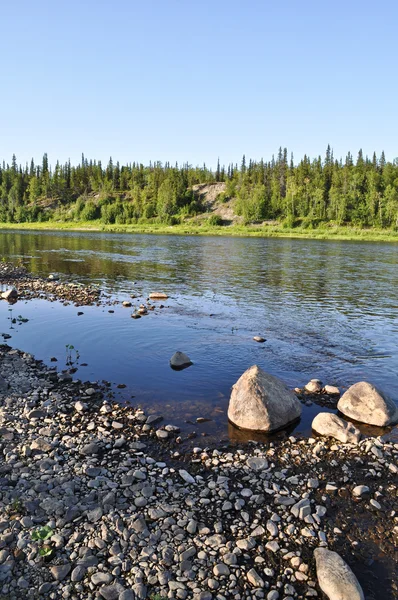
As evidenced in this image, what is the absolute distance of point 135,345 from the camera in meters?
19.2

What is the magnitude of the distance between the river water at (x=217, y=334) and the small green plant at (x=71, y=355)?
0.26 meters

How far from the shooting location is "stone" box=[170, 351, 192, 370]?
16.4 metres

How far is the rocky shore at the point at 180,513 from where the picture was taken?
6.61m

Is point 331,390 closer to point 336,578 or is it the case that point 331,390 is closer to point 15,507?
point 336,578

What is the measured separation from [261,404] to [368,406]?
3.31 metres

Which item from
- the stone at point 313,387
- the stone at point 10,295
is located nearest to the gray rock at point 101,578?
the stone at point 313,387

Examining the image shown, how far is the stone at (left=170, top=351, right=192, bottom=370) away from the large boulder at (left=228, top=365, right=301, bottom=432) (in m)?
4.12

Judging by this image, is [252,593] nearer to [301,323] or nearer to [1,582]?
[1,582]

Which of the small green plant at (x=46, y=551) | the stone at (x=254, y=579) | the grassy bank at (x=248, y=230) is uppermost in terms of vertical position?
the grassy bank at (x=248, y=230)

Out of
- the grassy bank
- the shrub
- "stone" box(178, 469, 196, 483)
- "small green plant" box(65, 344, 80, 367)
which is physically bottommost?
"stone" box(178, 469, 196, 483)

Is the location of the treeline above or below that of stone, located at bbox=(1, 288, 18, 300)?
above

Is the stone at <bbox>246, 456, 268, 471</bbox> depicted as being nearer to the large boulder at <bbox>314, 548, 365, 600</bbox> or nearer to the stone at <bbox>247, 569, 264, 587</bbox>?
the large boulder at <bbox>314, 548, 365, 600</bbox>

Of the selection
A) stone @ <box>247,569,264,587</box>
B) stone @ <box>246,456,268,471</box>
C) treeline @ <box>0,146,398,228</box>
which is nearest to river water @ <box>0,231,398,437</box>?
stone @ <box>246,456,268,471</box>

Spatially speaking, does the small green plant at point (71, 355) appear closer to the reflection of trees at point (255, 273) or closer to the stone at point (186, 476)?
the stone at point (186, 476)
